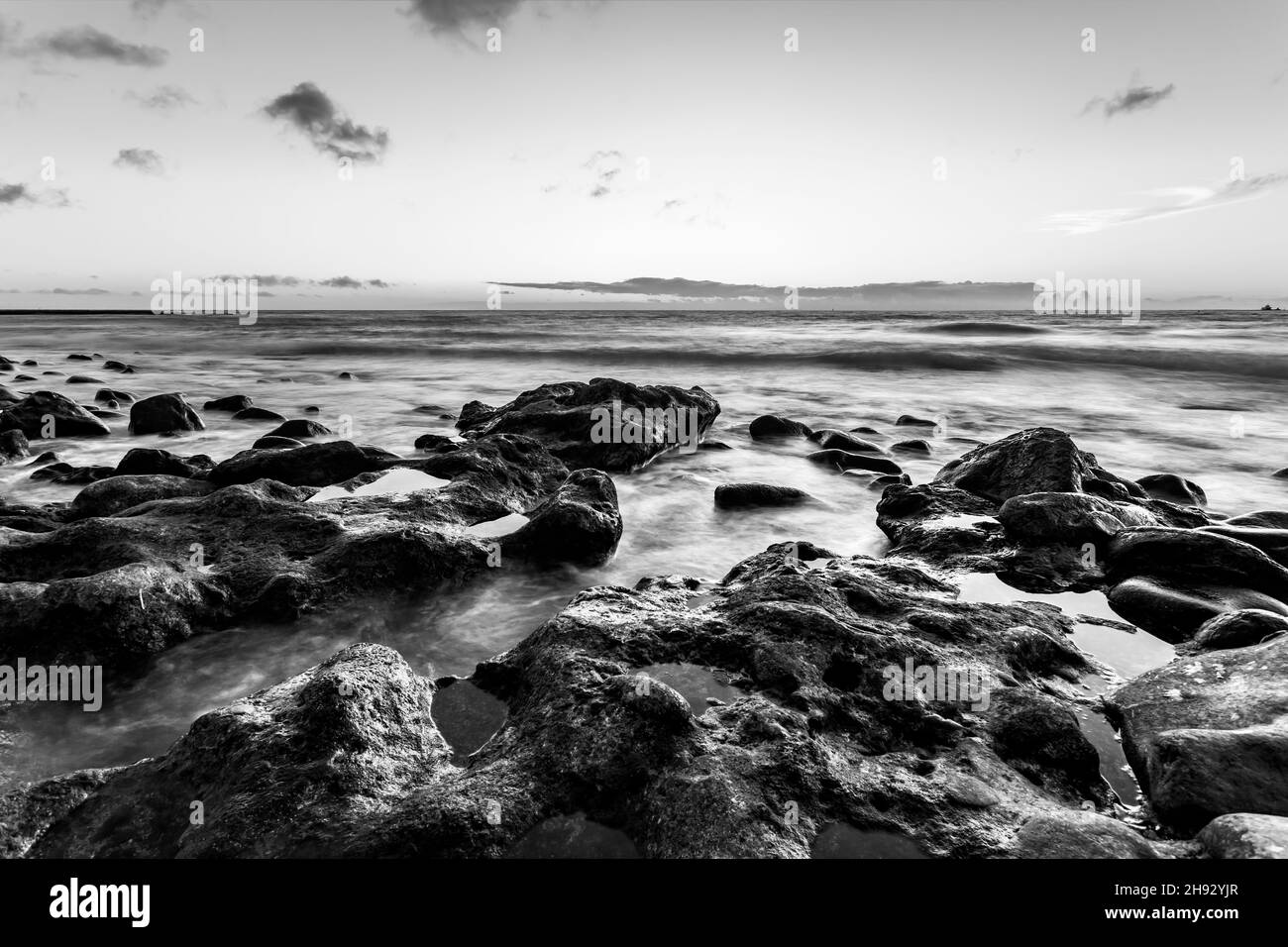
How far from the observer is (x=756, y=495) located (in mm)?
6977

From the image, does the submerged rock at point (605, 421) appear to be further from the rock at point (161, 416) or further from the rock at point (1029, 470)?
the rock at point (161, 416)

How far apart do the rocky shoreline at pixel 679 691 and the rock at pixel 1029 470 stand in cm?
25

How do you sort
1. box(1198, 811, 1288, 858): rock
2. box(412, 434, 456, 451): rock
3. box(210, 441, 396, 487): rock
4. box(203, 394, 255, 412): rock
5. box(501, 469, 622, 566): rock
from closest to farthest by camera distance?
1. box(1198, 811, 1288, 858): rock
2. box(501, 469, 622, 566): rock
3. box(210, 441, 396, 487): rock
4. box(412, 434, 456, 451): rock
5. box(203, 394, 255, 412): rock

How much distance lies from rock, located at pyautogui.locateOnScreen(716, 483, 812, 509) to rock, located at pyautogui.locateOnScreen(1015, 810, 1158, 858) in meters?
4.71

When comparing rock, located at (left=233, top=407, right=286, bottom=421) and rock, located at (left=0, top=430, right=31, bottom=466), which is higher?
rock, located at (left=233, top=407, right=286, bottom=421)

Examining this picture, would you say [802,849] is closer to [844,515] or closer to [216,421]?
[844,515]

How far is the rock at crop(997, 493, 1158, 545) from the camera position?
5.04 meters

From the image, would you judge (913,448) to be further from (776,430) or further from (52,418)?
(52,418)

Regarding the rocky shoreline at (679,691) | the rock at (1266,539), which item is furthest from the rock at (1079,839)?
the rock at (1266,539)

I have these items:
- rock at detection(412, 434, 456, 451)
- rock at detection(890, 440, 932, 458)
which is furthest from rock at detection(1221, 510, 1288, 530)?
rock at detection(412, 434, 456, 451)

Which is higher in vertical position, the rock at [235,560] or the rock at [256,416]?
the rock at [256,416]

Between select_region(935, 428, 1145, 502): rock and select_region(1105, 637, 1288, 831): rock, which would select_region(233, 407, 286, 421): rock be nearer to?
select_region(935, 428, 1145, 502): rock

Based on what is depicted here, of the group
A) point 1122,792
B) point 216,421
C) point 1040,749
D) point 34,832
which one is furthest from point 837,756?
point 216,421

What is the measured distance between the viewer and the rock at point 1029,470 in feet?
20.5
